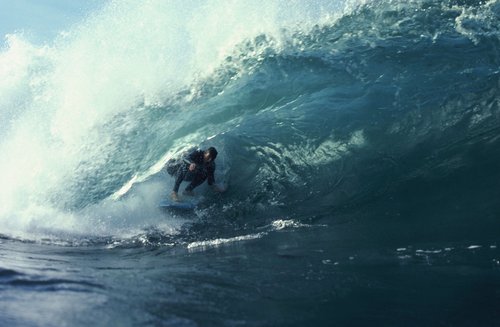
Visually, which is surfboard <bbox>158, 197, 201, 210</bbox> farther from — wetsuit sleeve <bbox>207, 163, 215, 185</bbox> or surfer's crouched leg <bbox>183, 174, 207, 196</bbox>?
wetsuit sleeve <bbox>207, 163, 215, 185</bbox>

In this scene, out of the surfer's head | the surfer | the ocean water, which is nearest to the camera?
the ocean water

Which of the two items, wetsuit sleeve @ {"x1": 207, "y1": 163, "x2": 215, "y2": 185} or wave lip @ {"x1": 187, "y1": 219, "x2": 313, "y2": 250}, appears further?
wetsuit sleeve @ {"x1": 207, "y1": 163, "x2": 215, "y2": 185}

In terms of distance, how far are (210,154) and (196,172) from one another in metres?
0.54

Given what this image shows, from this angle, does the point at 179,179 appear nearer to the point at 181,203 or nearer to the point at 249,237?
the point at 181,203

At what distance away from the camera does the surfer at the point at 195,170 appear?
9773 mm

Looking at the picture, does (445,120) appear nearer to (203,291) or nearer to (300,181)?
(300,181)

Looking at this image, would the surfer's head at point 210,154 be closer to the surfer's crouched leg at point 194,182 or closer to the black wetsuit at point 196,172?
the black wetsuit at point 196,172

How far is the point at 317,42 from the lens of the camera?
1390cm

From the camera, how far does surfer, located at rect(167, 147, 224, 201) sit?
977 cm

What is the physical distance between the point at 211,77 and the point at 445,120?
6912 mm

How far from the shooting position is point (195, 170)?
984cm

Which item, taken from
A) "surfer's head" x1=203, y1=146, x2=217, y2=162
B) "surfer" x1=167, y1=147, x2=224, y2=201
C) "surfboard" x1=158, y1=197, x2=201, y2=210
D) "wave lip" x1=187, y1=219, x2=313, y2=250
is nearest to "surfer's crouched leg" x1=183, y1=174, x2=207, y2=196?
"surfer" x1=167, y1=147, x2=224, y2=201

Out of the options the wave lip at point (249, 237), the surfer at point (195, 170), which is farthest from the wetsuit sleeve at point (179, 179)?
the wave lip at point (249, 237)

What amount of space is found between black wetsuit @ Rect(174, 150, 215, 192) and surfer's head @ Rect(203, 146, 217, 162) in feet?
0.32
